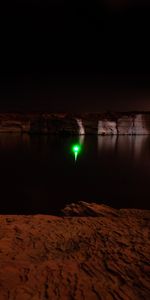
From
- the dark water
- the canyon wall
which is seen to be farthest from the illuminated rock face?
the dark water

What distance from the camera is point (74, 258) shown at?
16.1 feet

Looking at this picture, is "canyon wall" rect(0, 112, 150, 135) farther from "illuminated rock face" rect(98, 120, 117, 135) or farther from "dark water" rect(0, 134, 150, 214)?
"dark water" rect(0, 134, 150, 214)

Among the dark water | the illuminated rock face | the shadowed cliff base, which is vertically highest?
the illuminated rock face

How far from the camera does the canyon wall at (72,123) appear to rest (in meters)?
72.4

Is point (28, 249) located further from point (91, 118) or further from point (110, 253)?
point (91, 118)

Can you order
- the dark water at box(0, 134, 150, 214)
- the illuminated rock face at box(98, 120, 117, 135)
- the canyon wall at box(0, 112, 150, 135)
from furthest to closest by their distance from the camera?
the illuminated rock face at box(98, 120, 117, 135) → the canyon wall at box(0, 112, 150, 135) → the dark water at box(0, 134, 150, 214)

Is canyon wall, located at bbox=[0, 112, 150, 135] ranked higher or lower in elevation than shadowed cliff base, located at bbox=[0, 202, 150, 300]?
higher

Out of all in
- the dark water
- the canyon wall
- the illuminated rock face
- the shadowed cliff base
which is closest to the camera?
the shadowed cliff base

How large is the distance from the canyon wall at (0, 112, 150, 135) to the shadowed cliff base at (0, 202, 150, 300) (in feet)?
213

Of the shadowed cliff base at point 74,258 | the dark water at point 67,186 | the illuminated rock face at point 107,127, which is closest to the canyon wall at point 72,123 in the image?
Answer: the illuminated rock face at point 107,127

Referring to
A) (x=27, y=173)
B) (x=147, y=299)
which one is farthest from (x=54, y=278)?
(x=27, y=173)

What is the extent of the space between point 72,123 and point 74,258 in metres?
67.7

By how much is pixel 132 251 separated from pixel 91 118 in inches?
2841

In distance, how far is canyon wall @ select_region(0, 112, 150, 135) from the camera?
72375mm
